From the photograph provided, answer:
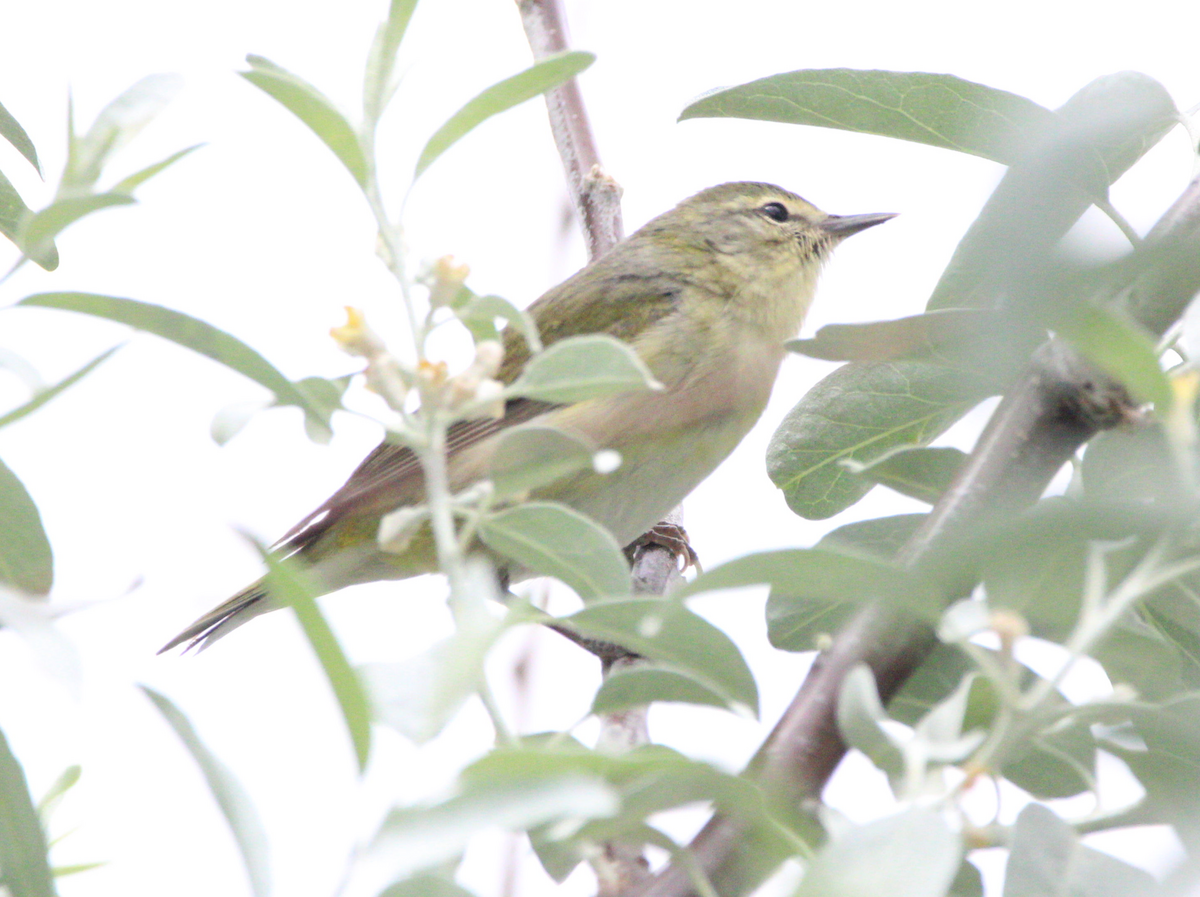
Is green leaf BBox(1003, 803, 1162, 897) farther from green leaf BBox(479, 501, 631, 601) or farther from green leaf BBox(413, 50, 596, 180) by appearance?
green leaf BBox(413, 50, 596, 180)

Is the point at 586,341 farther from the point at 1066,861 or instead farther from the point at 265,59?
the point at 1066,861

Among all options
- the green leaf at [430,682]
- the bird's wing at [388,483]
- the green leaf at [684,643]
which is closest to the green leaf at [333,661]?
the green leaf at [430,682]

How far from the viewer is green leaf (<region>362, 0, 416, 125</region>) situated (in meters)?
1.46

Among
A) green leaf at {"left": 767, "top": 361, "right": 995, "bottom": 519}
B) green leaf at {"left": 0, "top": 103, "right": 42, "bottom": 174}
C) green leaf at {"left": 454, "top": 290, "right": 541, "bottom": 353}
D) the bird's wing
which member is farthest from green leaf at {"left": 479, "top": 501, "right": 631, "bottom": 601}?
the bird's wing

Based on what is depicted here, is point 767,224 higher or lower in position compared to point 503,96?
lower

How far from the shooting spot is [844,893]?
896 mm

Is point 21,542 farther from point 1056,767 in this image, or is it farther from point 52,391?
point 1056,767

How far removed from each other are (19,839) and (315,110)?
0.84m

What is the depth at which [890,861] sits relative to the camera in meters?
0.91

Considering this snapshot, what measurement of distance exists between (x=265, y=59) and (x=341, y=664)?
0.74 metres

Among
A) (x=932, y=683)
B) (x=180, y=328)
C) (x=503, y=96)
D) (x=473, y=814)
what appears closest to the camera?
(x=473, y=814)

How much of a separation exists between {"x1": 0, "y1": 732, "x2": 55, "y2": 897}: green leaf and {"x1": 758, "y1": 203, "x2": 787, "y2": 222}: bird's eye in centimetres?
391

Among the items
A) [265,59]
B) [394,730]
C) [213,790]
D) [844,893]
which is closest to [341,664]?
[394,730]

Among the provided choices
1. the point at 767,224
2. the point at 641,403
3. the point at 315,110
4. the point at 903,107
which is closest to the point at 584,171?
the point at 641,403
